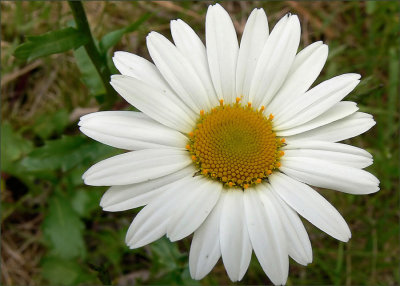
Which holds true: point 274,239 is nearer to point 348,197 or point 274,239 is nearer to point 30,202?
point 348,197

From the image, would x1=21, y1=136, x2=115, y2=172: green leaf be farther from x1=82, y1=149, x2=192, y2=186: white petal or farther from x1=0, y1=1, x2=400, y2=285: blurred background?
x1=82, y1=149, x2=192, y2=186: white petal

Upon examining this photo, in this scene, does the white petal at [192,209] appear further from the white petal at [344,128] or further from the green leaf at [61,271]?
the green leaf at [61,271]

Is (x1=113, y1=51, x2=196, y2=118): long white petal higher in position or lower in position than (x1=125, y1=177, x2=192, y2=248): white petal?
higher

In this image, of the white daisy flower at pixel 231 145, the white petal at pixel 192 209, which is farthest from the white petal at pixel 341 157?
the white petal at pixel 192 209

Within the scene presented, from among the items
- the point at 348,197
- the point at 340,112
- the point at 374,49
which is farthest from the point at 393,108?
the point at 340,112

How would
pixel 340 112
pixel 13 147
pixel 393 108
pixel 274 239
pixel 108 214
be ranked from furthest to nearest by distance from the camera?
pixel 393 108 → pixel 108 214 → pixel 13 147 → pixel 340 112 → pixel 274 239

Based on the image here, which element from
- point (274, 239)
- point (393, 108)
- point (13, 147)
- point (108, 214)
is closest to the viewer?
point (274, 239)

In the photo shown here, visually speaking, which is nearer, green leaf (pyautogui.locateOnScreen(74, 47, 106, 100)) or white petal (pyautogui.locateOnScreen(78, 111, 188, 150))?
white petal (pyautogui.locateOnScreen(78, 111, 188, 150))

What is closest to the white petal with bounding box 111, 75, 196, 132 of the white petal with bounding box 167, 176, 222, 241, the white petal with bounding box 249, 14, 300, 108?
the white petal with bounding box 167, 176, 222, 241
